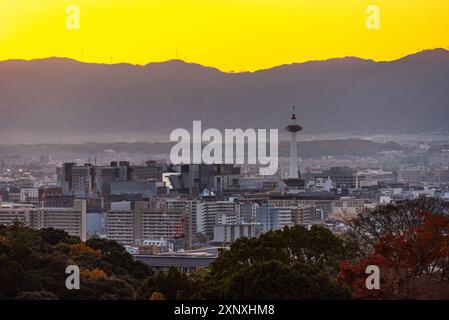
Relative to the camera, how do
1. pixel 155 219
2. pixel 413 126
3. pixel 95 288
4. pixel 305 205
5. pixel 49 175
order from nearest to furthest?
pixel 95 288
pixel 155 219
pixel 305 205
pixel 49 175
pixel 413 126

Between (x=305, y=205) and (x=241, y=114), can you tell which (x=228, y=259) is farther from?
(x=241, y=114)

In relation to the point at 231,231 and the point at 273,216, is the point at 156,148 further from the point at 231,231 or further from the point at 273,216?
the point at 231,231

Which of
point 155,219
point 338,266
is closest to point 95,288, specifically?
point 338,266

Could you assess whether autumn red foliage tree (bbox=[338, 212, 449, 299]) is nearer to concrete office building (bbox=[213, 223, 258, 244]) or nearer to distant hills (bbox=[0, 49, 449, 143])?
concrete office building (bbox=[213, 223, 258, 244])

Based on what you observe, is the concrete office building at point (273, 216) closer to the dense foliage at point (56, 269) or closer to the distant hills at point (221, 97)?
the distant hills at point (221, 97)

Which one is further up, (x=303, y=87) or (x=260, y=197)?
(x=303, y=87)

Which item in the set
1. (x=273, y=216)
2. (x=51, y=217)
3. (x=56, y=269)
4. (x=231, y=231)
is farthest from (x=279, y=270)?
(x=273, y=216)
